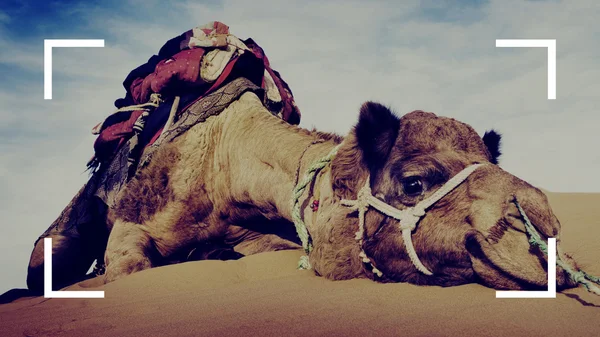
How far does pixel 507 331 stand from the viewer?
197 centimetres

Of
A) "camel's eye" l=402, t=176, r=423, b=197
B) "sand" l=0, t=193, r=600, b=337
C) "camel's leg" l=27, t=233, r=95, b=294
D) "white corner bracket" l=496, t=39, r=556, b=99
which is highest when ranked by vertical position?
"white corner bracket" l=496, t=39, r=556, b=99

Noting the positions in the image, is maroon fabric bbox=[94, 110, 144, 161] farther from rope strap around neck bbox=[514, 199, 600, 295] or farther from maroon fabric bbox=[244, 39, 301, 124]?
rope strap around neck bbox=[514, 199, 600, 295]

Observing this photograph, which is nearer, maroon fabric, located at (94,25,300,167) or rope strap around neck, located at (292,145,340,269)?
rope strap around neck, located at (292,145,340,269)

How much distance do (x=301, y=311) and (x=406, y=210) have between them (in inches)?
35.4

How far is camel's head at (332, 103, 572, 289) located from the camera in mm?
2561

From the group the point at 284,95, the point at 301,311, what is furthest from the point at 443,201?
the point at 284,95

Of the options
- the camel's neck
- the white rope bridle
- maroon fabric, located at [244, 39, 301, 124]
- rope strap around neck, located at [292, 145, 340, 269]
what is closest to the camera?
the white rope bridle

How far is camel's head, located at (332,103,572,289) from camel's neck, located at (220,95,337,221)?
587 millimetres

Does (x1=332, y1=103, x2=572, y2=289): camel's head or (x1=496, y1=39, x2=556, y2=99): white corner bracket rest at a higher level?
(x1=496, y1=39, x2=556, y2=99): white corner bracket

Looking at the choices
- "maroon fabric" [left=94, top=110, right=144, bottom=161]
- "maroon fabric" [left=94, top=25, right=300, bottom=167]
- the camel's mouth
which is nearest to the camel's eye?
the camel's mouth

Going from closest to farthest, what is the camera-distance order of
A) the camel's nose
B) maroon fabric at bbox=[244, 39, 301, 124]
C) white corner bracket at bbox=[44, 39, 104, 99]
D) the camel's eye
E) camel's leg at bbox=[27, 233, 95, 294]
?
1. the camel's nose
2. the camel's eye
3. white corner bracket at bbox=[44, 39, 104, 99]
4. camel's leg at bbox=[27, 233, 95, 294]
5. maroon fabric at bbox=[244, 39, 301, 124]

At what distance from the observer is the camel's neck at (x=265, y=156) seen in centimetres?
397

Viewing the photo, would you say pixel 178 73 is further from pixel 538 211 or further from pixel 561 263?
pixel 561 263

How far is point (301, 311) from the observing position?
2.39 meters
